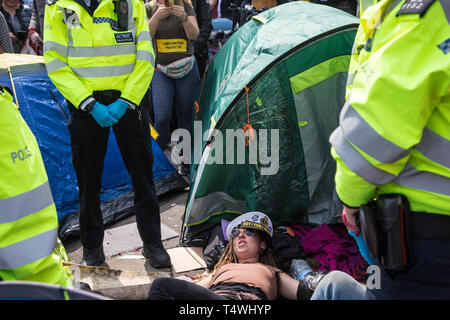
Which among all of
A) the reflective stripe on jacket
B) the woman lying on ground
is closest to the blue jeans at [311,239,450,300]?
the reflective stripe on jacket

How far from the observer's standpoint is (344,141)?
4.99 ft

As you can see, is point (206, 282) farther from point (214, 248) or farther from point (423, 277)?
point (423, 277)

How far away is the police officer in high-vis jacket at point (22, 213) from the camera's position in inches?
57.3

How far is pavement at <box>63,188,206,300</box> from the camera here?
2615 mm

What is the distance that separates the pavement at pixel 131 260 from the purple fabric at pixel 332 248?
2.78 ft

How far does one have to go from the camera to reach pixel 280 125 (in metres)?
3.58

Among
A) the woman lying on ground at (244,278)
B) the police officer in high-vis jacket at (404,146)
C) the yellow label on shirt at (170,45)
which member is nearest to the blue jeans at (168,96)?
the yellow label on shirt at (170,45)

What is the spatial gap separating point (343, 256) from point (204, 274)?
1.03 meters

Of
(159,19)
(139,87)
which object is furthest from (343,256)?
(159,19)

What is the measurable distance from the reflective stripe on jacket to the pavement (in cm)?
159

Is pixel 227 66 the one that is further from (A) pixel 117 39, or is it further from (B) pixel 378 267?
(B) pixel 378 267

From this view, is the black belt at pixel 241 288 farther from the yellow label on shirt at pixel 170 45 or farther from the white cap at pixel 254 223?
the yellow label on shirt at pixel 170 45

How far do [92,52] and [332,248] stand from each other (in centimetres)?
218

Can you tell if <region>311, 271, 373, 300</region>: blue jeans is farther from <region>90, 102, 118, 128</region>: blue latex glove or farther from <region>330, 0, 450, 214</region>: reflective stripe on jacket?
<region>90, 102, 118, 128</region>: blue latex glove
